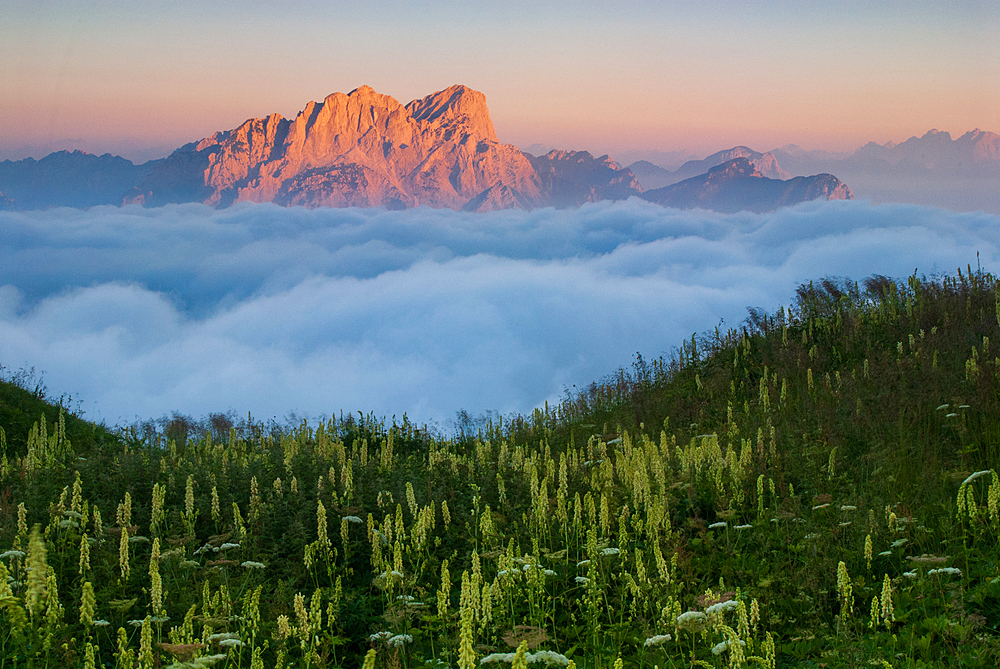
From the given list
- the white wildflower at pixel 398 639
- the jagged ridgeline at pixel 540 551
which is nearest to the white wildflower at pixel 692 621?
the jagged ridgeline at pixel 540 551

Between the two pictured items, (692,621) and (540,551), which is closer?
(692,621)

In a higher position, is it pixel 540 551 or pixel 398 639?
pixel 540 551

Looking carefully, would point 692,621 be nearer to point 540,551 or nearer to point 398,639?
point 398,639

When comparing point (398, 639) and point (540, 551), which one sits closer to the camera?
point (398, 639)

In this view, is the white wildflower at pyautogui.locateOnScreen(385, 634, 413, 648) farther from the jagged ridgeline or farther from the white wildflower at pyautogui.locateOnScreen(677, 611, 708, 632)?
the white wildflower at pyautogui.locateOnScreen(677, 611, 708, 632)

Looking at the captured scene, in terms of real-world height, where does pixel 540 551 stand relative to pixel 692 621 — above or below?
above

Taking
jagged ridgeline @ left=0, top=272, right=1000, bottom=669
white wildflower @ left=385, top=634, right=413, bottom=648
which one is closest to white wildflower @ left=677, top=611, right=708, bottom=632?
jagged ridgeline @ left=0, top=272, right=1000, bottom=669

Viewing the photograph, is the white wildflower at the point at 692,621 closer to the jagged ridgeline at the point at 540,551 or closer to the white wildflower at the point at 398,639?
the jagged ridgeline at the point at 540,551

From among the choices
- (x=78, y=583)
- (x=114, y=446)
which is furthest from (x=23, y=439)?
(x=78, y=583)

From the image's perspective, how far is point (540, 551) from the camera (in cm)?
607

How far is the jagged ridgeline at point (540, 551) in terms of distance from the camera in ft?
14.8

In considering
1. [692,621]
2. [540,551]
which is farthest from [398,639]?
[540,551]

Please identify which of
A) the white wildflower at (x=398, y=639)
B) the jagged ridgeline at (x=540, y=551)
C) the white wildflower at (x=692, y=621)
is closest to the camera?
the white wildflower at (x=692, y=621)

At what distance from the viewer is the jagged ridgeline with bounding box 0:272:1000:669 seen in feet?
14.8
